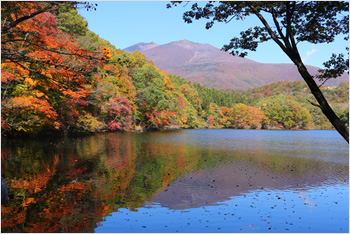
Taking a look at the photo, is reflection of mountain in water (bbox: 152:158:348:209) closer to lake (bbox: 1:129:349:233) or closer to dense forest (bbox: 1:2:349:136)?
lake (bbox: 1:129:349:233)

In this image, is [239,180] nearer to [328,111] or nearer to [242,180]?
[242,180]

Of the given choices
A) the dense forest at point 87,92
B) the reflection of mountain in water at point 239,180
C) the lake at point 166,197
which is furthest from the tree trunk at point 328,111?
the reflection of mountain in water at point 239,180

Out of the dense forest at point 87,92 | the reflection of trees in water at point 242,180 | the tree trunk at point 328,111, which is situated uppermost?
the dense forest at point 87,92

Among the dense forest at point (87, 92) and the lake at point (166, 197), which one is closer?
the lake at point (166, 197)

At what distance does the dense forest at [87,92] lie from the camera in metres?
11.1

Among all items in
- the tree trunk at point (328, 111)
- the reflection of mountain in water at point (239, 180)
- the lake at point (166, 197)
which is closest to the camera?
the tree trunk at point (328, 111)

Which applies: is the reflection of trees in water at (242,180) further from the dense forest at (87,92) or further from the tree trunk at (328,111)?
the tree trunk at (328,111)

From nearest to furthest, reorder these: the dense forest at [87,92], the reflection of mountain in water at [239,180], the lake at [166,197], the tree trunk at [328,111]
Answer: the tree trunk at [328,111]
the lake at [166,197]
the reflection of mountain in water at [239,180]
the dense forest at [87,92]

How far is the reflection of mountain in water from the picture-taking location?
9898mm

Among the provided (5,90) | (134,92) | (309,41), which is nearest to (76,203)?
(309,41)

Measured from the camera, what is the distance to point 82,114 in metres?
32.5

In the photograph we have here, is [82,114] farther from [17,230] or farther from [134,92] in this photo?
[17,230]

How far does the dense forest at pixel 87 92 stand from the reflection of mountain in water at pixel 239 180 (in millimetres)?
3845

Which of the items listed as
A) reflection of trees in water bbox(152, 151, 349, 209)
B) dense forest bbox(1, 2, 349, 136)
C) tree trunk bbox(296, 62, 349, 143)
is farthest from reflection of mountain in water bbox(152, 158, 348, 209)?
tree trunk bbox(296, 62, 349, 143)
